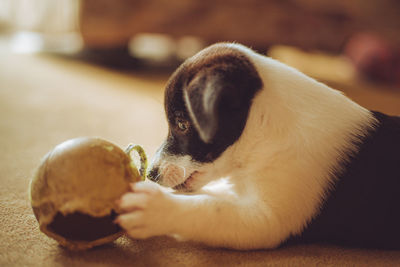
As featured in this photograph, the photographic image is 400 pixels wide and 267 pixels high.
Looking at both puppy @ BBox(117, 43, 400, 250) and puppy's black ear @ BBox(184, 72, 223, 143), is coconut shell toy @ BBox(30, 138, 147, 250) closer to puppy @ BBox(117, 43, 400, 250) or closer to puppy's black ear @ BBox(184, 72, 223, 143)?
puppy @ BBox(117, 43, 400, 250)

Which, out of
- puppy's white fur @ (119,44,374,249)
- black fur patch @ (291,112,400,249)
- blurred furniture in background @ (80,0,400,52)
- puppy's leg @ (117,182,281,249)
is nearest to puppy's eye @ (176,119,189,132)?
puppy's white fur @ (119,44,374,249)

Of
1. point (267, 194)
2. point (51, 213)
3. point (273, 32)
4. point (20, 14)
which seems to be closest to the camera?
point (51, 213)

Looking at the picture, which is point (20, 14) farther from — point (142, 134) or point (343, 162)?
point (343, 162)

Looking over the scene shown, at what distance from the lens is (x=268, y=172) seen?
1.34m

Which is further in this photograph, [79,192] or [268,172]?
[268,172]

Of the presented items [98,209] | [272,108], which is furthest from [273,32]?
[98,209]

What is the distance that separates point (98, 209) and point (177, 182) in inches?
17.4

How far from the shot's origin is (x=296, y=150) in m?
1.33

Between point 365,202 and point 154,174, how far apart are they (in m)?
0.74

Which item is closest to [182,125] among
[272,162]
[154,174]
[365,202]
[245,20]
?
[154,174]

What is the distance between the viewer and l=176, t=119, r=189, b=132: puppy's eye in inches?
57.4

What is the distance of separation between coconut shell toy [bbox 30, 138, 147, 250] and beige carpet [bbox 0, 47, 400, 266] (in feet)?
→ 0.26

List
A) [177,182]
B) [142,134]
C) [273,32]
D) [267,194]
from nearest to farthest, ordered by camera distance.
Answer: [267,194] < [177,182] < [142,134] < [273,32]

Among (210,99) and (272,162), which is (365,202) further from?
(210,99)
